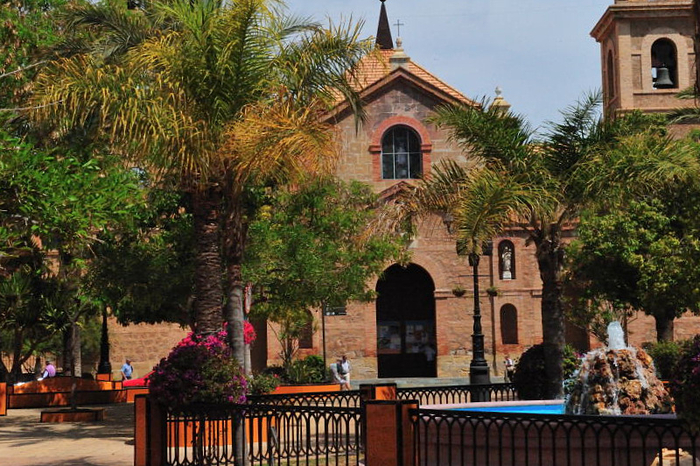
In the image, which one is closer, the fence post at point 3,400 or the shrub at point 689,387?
the shrub at point 689,387

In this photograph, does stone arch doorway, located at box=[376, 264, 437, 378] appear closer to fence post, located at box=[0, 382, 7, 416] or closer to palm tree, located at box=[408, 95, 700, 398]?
fence post, located at box=[0, 382, 7, 416]

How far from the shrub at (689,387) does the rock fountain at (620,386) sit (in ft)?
14.3

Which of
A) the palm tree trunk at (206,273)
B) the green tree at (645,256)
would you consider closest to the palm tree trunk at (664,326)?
the green tree at (645,256)

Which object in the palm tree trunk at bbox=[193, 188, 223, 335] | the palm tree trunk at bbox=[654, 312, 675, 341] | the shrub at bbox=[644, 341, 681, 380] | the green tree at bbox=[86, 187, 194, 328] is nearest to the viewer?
the palm tree trunk at bbox=[193, 188, 223, 335]

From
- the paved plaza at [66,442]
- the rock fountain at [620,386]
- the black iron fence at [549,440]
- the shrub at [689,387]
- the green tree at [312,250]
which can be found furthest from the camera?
the green tree at [312,250]

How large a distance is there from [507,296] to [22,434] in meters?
24.0

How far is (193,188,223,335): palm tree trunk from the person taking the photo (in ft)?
50.8

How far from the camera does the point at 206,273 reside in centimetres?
1556

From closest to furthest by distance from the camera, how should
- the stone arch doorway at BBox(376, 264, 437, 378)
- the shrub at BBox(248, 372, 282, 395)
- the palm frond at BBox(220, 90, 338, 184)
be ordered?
the palm frond at BBox(220, 90, 338, 184) < the shrub at BBox(248, 372, 282, 395) < the stone arch doorway at BBox(376, 264, 437, 378)

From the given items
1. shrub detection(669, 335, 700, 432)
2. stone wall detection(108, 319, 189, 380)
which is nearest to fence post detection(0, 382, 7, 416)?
stone wall detection(108, 319, 189, 380)

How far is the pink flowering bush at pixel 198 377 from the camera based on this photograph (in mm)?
13852

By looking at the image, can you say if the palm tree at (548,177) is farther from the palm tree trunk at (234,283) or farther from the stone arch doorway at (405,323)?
the stone arch doorway at (405,323)

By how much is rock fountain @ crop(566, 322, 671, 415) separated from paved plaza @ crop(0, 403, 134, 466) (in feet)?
21.1

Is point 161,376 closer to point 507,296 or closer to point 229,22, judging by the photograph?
point 229,22
